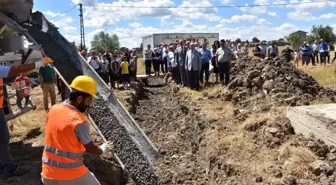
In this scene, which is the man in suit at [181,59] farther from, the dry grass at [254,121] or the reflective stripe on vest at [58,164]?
the reflective stripe on vest at [58,164]

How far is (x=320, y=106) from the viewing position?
6.74 m

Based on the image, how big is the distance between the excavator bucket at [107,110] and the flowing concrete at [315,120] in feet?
8.69

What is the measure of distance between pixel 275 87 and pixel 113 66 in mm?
7854

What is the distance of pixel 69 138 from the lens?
395 cm

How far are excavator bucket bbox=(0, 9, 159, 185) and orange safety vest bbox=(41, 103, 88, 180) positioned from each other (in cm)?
352

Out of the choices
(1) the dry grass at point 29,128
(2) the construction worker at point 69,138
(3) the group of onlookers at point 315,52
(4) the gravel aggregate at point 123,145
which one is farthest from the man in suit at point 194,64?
(2) the construction worker at point 69,138

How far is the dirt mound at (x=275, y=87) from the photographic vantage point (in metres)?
8.09

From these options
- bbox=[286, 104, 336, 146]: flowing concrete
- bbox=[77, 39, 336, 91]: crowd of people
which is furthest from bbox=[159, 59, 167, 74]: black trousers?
bbox=[286, 104, 336, 146]: flowing concrete

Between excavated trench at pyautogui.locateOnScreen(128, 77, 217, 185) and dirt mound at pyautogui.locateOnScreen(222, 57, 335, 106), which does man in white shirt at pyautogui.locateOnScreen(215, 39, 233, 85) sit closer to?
dirt mound at pyautogui.locateOnScreen(222, 57, 335, 106)

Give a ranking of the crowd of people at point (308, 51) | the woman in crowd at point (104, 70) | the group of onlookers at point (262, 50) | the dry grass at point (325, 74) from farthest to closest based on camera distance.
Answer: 1. the crowd of people at point (308, 51)
2. the group of onlookers at point (262, 50)
3. the woman in crowd at point (104, 70)
4. the dry grass at point (325, 74)

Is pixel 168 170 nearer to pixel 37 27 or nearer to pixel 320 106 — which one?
pixel 320 106

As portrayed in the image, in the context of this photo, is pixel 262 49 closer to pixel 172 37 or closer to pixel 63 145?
pixel 172 37

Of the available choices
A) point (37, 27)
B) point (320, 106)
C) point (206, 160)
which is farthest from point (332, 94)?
point (37, 27)

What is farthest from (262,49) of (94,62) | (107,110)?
(107,110)
